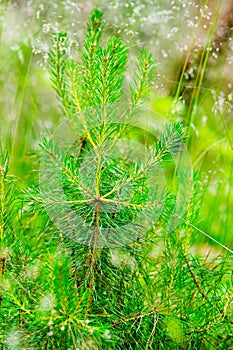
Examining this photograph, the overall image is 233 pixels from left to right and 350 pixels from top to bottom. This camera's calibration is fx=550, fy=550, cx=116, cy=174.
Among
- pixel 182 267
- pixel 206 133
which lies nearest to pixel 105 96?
pixel 182 267

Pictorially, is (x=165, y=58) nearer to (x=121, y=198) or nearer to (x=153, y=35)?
(x=153, y=35)

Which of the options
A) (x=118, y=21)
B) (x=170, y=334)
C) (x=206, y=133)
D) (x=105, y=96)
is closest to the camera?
(x=105, y=96)

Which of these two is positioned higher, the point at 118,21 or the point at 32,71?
the point at 118,21

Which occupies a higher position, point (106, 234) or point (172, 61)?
point (172, 61)

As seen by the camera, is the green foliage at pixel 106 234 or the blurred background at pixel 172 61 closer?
the green foliage at pixel 106 234

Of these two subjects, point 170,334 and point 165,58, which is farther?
point 165,58
